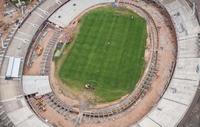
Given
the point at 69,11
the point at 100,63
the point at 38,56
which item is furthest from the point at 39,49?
the point at 100,63

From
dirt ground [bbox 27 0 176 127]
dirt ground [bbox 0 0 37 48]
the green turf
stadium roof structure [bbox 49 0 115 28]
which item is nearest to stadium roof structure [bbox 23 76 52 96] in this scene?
dirt ground [bbox 27 0 176 127]

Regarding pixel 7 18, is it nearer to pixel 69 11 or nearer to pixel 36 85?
pixel 69 11

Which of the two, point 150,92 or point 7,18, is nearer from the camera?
point 150,92

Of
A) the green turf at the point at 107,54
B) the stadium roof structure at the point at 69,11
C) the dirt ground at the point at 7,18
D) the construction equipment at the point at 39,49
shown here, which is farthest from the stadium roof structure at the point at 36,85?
the stadium roof structure at the point at 69,11

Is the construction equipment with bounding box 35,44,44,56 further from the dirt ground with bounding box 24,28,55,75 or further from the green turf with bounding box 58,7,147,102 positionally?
the green turf with bounding box 58,7,147,102

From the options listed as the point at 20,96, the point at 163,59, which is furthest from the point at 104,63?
the point at 20,96

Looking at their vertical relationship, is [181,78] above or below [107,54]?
below

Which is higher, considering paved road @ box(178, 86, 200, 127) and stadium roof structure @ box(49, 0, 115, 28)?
stadium roof structure @ box(49, 0, 115, 28)
